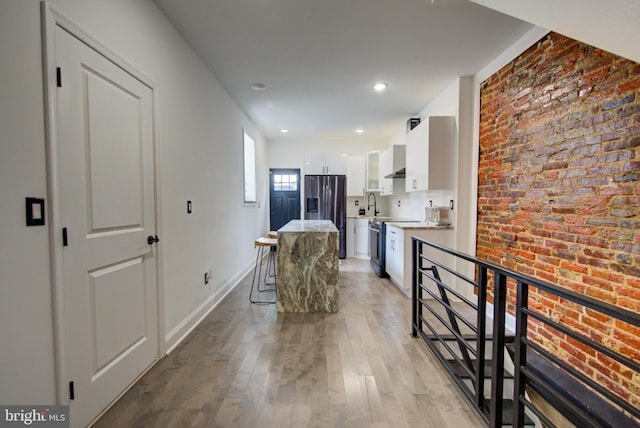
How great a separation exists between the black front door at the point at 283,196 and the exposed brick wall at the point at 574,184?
4332mm

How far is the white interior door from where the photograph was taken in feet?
4.53

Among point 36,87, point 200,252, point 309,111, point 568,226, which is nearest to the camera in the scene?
point 36,87

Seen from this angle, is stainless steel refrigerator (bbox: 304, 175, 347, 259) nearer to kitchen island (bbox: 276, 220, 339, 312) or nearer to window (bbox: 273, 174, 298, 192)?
window (bbox: 273, 174, 298, 192)

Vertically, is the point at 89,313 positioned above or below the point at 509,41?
below

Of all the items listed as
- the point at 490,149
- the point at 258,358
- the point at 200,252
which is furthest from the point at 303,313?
the point at 490,149

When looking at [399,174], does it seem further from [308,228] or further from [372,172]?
[308,228]

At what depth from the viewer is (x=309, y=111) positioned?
14.4ft

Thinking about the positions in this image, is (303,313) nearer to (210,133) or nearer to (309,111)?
(210,133)

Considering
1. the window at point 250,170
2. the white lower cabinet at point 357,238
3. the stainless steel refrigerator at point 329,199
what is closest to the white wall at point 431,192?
the white lower cabinet at point 357,238

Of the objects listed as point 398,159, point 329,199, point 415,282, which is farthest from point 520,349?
point 329,199

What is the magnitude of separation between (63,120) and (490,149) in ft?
11.2

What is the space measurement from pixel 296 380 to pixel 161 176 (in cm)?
176

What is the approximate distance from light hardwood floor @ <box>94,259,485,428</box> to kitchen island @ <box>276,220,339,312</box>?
21cm

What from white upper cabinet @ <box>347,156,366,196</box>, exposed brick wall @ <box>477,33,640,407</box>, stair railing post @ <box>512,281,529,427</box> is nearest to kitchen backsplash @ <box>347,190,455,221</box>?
white upper cabinet @ <box>347,156,366,196</box>
